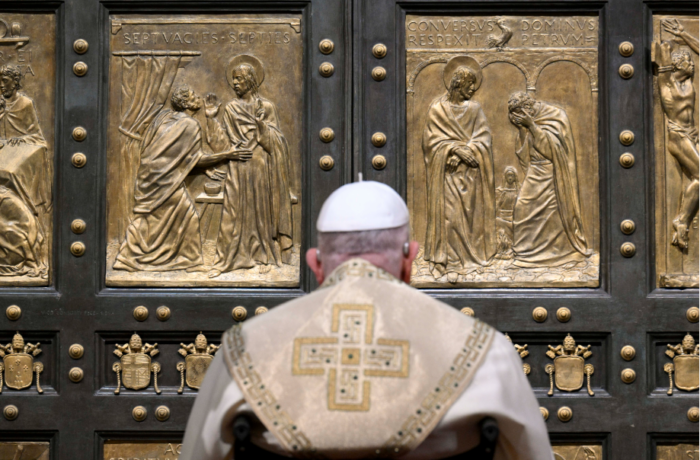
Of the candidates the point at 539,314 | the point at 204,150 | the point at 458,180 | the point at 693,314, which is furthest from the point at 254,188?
the point at 693,314

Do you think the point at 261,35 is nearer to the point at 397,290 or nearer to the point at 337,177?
the point at 337,177

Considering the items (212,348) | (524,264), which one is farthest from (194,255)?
(524,264)

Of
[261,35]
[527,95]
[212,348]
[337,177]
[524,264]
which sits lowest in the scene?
[212,348]

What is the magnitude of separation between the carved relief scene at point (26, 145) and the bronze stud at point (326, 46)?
149cm

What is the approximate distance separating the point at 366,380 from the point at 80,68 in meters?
3.38

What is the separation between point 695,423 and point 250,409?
3.43m

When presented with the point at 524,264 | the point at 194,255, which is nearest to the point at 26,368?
the point at 194,255

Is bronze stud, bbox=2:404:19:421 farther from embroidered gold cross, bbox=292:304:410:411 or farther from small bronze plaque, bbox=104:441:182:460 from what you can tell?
embroidered gold cross, bbox=292:304:410:411

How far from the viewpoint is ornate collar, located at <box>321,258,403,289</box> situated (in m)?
2.30

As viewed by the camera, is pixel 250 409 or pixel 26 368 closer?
pixel 250 409

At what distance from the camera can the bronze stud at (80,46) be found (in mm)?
4984

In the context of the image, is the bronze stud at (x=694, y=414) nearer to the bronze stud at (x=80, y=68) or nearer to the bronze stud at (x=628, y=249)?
the bronze stud at (x=628, y=249)

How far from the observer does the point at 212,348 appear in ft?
16.1

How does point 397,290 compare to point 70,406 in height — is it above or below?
above
